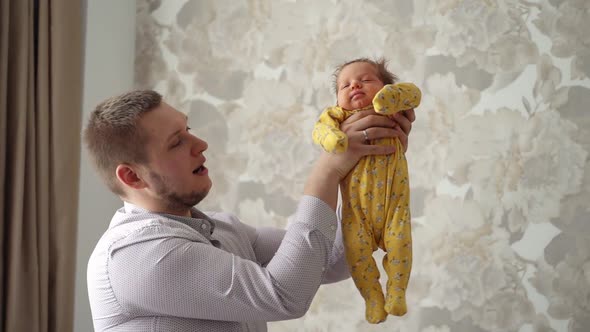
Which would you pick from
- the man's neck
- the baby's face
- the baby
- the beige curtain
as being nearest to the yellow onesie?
the baby

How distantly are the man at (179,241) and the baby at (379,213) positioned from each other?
0.14ft

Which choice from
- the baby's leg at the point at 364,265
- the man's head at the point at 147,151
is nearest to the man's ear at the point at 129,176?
the man's head at the point at 147,151

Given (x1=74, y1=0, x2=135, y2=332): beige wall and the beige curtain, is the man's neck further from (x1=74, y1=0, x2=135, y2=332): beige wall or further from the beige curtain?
(x1=74, y1=0, x2=135, y2=332): beige wall

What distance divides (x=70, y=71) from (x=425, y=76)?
1.44 meters

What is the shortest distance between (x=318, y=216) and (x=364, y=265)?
0.21m

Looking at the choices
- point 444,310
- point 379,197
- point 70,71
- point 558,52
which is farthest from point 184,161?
point 558,52

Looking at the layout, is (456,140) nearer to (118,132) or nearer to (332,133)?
(332,133)

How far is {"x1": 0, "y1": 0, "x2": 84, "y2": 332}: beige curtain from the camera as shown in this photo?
2.21m

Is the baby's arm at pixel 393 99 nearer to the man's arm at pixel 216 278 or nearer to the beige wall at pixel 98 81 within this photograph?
the man's arm at pixel 216 278

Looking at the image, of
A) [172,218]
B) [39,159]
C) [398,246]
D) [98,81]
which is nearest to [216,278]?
[172,218]

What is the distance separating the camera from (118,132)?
144cm

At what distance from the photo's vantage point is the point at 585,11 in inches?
88.4

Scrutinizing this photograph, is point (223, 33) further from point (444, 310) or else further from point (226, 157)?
point (444, 310)

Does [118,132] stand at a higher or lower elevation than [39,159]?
higher
